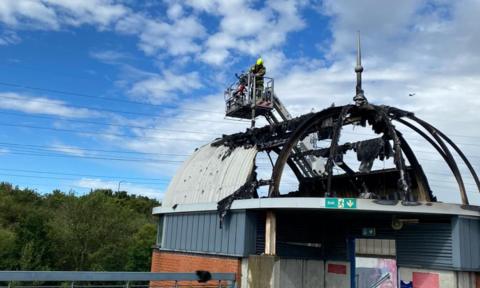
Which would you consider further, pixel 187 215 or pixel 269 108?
pixel 269 108

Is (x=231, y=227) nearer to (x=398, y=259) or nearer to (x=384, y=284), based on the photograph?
(x=398, y=259)

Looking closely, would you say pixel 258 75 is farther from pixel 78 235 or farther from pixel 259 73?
pixel 78 235

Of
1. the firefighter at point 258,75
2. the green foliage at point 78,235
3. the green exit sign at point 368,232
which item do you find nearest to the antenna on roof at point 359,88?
the green exit sign at point 368,232

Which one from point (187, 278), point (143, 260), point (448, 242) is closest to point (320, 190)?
point (448, 242)

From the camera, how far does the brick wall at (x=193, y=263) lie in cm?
1577

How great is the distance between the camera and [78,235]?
47.1m

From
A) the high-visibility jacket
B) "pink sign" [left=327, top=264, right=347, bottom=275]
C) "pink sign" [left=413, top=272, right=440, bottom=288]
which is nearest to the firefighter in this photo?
the high-visibility jacket

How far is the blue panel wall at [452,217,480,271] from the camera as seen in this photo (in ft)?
43.9

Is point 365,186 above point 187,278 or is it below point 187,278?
above

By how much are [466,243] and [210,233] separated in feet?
27.9

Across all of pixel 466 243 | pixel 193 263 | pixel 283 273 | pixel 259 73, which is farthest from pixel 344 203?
pixel 259 73

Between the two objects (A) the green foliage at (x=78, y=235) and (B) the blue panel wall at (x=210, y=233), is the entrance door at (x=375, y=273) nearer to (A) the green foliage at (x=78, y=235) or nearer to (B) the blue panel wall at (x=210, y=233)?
(B) the blue panel wall at (x=210, y=233)

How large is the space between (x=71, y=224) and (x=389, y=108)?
39.6 m

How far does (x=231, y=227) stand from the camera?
16.1 metres
